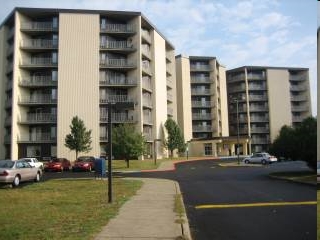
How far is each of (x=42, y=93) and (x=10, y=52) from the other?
8.58m

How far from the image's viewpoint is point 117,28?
6056 cm

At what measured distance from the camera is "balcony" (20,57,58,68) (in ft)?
188

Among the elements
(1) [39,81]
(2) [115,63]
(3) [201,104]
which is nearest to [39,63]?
(1) [39,81]

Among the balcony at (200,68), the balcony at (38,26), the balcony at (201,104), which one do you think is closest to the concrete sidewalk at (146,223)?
the balcony at (38,26)

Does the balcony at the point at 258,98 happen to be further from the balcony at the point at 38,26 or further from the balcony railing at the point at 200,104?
the balcony at the point at 38,26

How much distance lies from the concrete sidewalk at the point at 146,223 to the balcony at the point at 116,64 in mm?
46175

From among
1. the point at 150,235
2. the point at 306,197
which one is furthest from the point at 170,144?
the point at 150,235

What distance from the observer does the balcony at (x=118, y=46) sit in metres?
59.2

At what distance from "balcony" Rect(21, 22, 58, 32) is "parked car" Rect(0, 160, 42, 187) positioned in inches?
1491

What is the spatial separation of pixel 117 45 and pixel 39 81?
11.9 meters

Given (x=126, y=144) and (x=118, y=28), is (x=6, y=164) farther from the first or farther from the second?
(x=118, y=28)

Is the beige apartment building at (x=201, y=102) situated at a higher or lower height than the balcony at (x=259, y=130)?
higher

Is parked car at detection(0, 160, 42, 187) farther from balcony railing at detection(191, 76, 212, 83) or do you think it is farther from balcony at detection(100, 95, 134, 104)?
balcony railing at detection(191, 76, 212, 83)

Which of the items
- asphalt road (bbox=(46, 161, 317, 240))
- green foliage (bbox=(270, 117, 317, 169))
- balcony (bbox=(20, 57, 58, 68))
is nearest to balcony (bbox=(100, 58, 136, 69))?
balcony (bbox=(20, 57, 58, 68))
